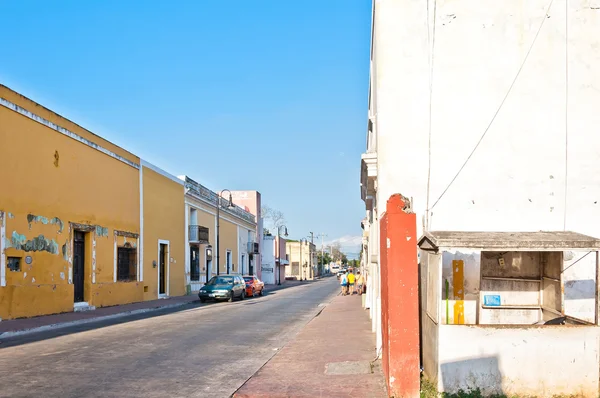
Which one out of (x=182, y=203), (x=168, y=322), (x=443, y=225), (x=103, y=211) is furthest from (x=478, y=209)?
(x=182, y=203)

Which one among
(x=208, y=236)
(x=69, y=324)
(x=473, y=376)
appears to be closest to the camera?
(x=473, y=376)

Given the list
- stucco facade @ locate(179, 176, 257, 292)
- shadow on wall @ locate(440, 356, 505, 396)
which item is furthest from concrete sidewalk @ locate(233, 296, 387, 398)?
stucco facade @ locate(179, 176, 257, 292)

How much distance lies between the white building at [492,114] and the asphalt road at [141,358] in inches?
164

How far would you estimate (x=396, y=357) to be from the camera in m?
7.55

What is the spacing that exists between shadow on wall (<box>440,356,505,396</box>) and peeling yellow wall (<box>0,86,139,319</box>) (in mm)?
14157

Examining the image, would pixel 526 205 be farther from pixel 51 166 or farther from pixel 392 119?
pixel 51 166

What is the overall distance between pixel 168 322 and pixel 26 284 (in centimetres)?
469

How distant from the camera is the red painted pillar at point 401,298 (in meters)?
7.53

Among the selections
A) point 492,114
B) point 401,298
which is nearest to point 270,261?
point 492,114

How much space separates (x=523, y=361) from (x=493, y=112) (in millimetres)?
4085

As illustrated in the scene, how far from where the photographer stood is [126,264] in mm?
27141

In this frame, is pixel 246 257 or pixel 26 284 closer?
pixel 26 284

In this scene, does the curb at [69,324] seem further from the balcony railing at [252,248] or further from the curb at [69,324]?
the balcony railing at [252,248]

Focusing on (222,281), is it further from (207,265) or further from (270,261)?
(270,261)
